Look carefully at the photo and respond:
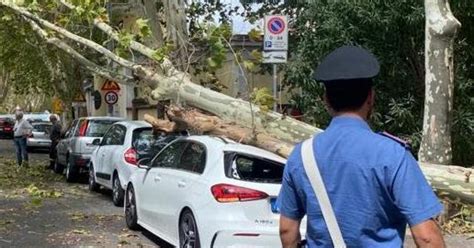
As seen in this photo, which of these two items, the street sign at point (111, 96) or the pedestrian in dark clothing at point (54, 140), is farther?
the street sign at point (111, 96)

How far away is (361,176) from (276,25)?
26.8 ft

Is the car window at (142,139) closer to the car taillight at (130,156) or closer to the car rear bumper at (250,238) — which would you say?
the car taillight at (130,156)

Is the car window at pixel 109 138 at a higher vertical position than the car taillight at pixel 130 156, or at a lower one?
higher

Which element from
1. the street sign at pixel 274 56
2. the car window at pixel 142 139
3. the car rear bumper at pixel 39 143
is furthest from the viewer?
the car rear bumper at pixel 39 143

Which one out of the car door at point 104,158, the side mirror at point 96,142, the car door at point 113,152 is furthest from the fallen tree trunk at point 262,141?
the side mirror at point 96,142

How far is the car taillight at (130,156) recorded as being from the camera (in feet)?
41.3

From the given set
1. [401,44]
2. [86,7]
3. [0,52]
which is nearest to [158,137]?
[86,7]

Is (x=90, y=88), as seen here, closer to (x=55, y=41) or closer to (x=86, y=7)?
(x=55, y=41)

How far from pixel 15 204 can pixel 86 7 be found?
4.33 meters

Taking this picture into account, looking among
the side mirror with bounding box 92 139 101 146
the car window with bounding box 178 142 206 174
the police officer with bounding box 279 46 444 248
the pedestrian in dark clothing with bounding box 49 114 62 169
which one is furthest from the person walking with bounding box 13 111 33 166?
the police officer with bounding box 279 46 444 248

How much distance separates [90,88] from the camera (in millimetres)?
33781

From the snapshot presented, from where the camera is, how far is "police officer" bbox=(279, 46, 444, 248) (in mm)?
2604

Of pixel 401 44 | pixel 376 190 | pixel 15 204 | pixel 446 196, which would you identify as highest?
pixel 401 44

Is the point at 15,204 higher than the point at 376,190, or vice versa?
the point at 376,190
